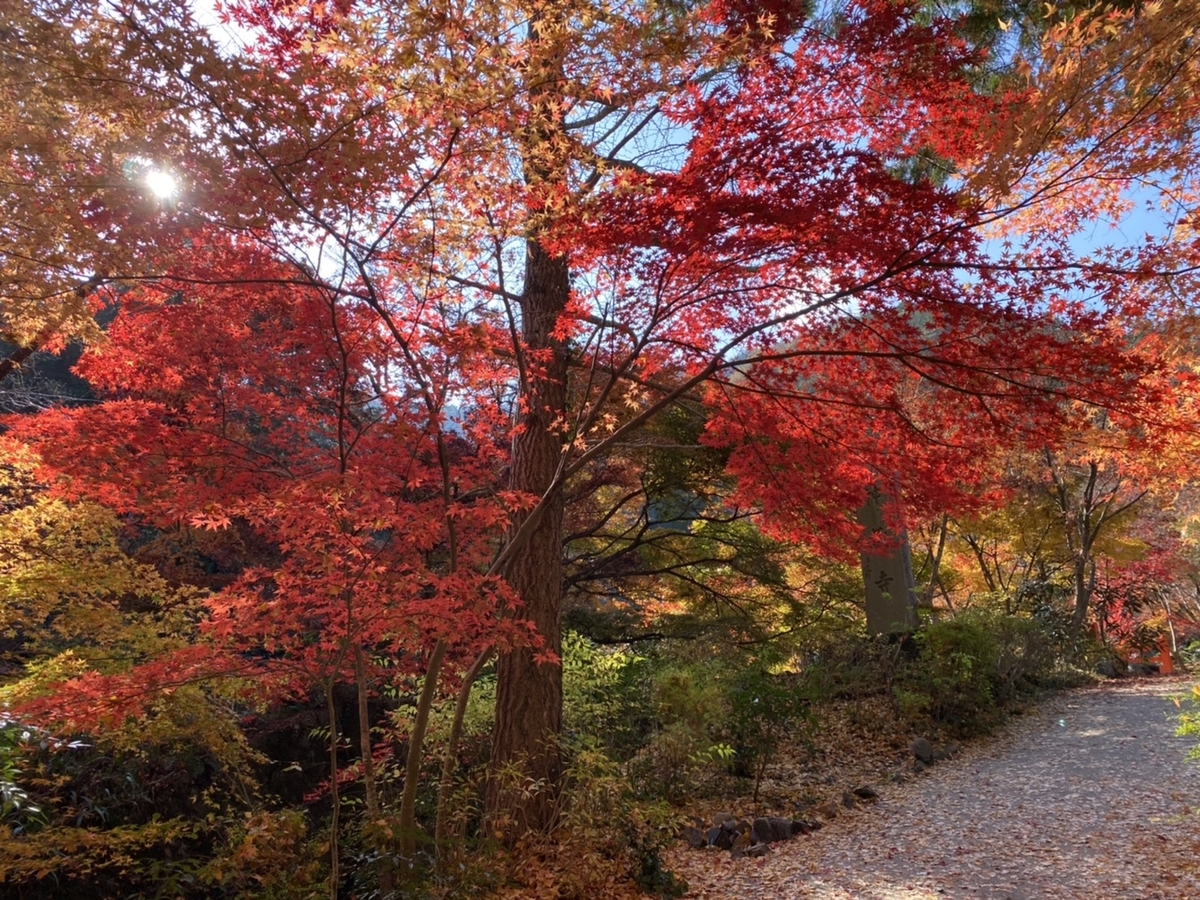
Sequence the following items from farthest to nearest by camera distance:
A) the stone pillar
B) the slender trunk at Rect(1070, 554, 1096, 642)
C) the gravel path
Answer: the slender trunk at Rect(1070, 554, 1096, 642) → the stone pillar → the gravel path

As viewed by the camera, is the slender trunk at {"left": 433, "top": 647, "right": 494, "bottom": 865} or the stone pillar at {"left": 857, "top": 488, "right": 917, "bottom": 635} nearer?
the slender trunk at {"left": 433, "top": 647, "right": 494, "bottom": 865}

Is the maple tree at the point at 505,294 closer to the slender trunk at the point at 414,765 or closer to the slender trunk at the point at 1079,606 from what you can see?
the slender trunk at the point at 414,765

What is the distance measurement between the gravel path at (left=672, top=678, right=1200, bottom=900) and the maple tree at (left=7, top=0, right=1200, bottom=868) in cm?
176

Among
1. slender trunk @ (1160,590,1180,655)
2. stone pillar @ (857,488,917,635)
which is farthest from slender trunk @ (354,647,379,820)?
slender trunk @ (1160,590,1180,655)

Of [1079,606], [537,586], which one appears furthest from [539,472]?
[1079,606]

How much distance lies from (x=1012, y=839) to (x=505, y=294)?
482 centimetres

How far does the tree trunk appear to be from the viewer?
14.3ft

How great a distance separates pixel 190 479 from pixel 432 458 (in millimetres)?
1656

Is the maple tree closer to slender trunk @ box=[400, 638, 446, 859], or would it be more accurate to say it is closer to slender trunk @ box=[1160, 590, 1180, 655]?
slender trunk @ box=[400, 638, 446, 859]

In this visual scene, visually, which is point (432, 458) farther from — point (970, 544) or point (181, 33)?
point (970, 544)

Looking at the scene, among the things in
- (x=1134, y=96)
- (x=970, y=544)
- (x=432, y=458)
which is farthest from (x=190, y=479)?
(x=970, y=544)

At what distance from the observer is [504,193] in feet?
12.3

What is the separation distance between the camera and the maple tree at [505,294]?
302cm

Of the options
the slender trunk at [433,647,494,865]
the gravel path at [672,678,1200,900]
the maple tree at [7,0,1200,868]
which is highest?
the maple tree at [7,0,1200,868]
